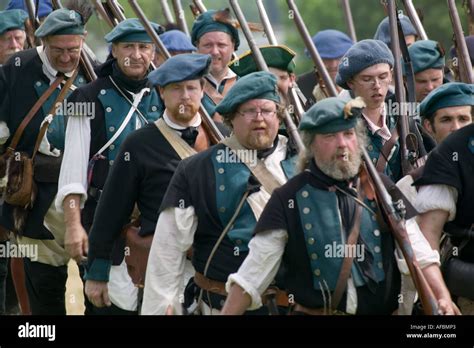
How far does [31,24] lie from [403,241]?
4.94 metres

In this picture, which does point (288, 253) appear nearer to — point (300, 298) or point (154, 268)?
point (300, 298)

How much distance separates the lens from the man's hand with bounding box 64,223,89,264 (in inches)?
400

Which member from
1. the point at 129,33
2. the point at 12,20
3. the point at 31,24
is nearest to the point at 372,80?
the point at 129,33

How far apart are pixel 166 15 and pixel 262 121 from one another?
515 cm

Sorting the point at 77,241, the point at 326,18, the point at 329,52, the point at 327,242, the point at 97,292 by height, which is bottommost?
the point at 97,292

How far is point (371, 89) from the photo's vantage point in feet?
32.8

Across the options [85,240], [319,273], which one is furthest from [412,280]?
[85,240]

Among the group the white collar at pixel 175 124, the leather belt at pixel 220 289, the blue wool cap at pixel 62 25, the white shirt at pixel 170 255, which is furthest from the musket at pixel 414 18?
the leather belt at pixel 220 289

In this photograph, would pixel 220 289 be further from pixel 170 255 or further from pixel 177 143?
pixel 177 143

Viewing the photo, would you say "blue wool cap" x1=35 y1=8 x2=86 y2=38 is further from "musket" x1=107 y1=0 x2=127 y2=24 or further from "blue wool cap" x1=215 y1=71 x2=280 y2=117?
"blue wool cap" x1=215 y1=71 x2=280 y2=117

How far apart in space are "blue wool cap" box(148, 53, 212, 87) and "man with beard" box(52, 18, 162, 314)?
3.00 ft

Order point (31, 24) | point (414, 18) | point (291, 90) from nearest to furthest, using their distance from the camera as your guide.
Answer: point (291, 90), point (414, 18), point (31, 24)

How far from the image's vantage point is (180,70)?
9438 millimetres

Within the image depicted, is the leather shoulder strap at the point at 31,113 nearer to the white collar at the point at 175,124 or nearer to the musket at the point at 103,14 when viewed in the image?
the musket at the point at 103,14
